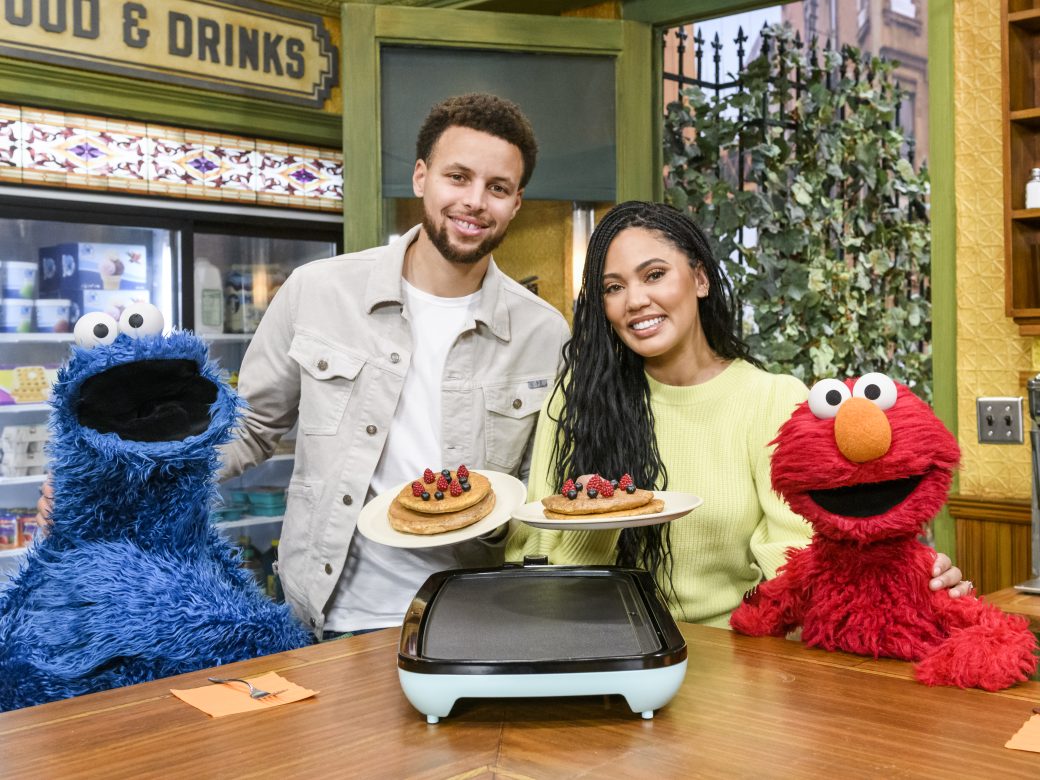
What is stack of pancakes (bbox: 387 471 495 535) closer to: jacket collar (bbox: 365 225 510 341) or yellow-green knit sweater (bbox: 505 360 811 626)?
yellow-green knit sweater (bbox: 505 360 811 626)

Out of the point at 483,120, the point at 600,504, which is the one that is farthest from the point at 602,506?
the point at 483,120

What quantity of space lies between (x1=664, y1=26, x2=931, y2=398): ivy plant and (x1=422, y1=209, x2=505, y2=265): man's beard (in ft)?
8.98

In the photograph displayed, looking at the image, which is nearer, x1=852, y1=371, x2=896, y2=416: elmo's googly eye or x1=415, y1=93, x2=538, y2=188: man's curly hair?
x1=852, y1=371, x2=896, y2=416: elmo's googly eye

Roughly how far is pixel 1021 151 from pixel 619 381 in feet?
4.93

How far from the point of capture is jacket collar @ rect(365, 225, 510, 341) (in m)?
2.10

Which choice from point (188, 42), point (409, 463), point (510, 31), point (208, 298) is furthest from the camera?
point (208, 298)

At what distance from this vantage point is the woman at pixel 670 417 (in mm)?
1680

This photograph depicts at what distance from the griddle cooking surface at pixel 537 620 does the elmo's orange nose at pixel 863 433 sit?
0.30m

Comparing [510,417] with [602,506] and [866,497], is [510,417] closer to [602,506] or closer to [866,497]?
[602,506]

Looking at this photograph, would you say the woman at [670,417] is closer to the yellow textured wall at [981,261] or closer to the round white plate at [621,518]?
the round white plate at [621,518]

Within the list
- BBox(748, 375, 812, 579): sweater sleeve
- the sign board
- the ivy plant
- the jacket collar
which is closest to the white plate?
BBox(748, 375, 812, 579): sweater sleeve

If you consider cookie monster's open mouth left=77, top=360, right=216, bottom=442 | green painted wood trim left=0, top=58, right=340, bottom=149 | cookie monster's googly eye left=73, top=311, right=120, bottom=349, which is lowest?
cookie monster's open mouth left=77, top=360, right=216, bottom=442

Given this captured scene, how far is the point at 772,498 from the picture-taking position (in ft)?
5.37

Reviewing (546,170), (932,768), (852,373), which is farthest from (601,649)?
(852,373)
